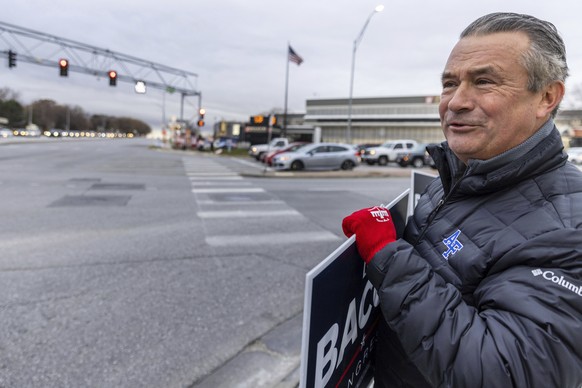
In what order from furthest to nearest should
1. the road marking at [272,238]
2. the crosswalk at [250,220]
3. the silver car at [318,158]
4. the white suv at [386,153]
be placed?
the white suv at [386,153], the silver car at [318,158], the crosswalk at [250,220], the road marking at [272,238]

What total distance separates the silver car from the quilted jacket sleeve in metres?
18.4

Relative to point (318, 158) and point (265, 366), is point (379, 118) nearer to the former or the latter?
point (318, 158)

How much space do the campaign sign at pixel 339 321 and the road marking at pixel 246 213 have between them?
21.5ft

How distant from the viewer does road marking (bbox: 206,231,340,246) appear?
19.8 ft

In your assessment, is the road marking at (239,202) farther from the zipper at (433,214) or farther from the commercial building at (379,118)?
the commercial building at (379,118)

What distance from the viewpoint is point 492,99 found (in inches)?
45.9

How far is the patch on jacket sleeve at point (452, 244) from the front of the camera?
1.22m

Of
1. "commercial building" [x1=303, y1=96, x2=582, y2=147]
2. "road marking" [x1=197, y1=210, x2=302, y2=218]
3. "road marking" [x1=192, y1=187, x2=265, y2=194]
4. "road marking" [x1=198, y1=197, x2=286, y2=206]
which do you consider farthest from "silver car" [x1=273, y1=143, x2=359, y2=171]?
"commercial building" [x1=303, y1=96, x2=582, y2=147]

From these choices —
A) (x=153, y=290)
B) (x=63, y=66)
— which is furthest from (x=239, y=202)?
(x=63, y=66)

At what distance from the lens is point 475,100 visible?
47.1 inches

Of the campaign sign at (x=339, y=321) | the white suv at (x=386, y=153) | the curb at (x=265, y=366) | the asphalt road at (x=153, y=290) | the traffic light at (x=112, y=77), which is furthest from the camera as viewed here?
the white suv at (x=386, y=153)

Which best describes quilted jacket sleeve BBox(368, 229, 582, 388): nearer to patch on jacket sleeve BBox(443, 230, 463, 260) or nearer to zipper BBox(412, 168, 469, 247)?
patch on jacket sleeve BBox(443, 230, 463, 260)

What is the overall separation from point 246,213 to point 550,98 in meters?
7.37

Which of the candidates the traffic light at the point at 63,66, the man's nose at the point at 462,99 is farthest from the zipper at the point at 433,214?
Answer: the traffic light at the point at 63,66
